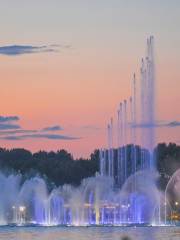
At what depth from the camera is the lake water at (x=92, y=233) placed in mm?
92500

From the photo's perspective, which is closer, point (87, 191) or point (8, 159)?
point (87, 191)

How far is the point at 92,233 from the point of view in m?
100

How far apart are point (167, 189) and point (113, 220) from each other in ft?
43.9

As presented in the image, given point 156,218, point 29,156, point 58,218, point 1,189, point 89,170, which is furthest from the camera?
point 29,156

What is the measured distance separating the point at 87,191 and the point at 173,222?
38.0 feet

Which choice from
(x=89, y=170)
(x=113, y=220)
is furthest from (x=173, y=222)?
(x=89, y=170)

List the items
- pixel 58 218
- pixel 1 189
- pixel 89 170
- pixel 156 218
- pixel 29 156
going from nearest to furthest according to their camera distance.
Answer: pixel 156 218
pixel 58 218
pixel 1 189
pixel 89 170
pixel 29 156

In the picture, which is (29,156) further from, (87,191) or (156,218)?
(156,218)

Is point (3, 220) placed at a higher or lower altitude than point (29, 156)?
lower

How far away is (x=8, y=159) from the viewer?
595 feet

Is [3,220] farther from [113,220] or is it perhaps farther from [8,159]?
[8,159]

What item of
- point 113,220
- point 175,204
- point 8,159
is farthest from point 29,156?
point 113,220

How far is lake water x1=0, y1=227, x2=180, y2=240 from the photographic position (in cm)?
9250

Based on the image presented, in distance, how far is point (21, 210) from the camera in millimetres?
130125
